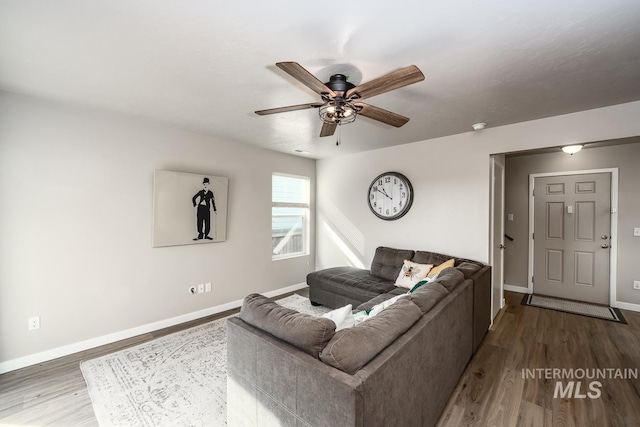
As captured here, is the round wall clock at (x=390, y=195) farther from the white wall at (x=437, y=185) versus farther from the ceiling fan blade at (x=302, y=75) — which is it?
the ceiling fan blade at (x=302, y=75)

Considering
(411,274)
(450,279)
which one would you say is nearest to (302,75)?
(450,279)

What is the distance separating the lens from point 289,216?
16.3ft

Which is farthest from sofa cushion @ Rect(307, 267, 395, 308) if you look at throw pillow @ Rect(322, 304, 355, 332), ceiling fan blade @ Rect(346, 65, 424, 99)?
ceiling fan blade @ Rect(346, 65, 424, 99)

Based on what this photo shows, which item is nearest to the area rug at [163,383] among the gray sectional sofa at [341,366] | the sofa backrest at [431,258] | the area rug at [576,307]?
the gray sectional sofa at [341,366]

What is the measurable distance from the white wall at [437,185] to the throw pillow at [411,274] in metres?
0.52

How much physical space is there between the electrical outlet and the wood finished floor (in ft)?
1.14

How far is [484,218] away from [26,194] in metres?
4.85

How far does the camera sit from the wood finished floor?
6.19 ft

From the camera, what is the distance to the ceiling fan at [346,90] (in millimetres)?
1513

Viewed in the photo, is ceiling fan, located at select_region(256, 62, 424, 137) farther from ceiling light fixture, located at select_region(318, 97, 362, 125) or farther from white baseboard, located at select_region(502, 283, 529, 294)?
white baseboard, located at select_region(502, 283, 529, 294)

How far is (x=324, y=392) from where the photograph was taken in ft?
3.73

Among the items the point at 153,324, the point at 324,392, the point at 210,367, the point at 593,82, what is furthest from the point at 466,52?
the point at 153,324

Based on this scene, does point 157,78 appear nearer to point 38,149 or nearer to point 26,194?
point 38,149

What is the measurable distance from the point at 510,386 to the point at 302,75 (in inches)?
112
